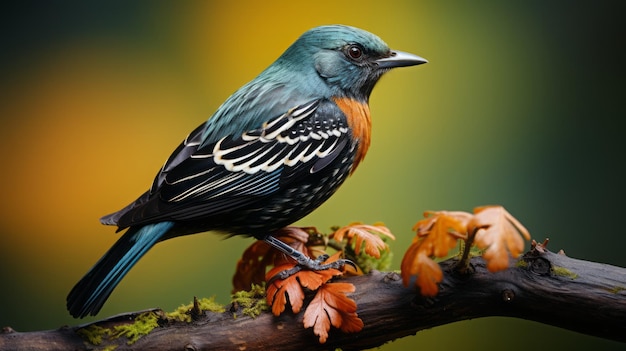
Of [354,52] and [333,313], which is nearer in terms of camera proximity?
[333,313]

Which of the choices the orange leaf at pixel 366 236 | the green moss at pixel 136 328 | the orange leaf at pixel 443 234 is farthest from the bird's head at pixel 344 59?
the green moss at pixel 136 328

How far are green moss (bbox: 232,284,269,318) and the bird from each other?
5.2 inches

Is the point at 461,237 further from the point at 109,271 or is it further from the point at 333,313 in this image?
the point at 109,271

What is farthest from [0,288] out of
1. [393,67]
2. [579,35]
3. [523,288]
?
[579,35]

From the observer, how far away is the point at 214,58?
8.88 ft

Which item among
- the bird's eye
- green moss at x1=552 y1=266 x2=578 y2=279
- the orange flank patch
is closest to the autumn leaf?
the orange flank patch

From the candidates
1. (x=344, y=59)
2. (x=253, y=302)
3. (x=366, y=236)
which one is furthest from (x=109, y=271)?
(x=344, y=59)

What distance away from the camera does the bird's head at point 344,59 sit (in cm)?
187

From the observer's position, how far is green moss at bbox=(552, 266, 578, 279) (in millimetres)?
1426

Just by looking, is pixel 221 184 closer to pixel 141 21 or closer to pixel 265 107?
pixel 265 107

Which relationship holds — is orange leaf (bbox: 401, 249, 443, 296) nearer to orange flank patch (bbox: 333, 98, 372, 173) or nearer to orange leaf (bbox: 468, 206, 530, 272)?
orange leaf (bbox: 468, 206, 530, 272)

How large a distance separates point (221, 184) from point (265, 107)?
0.85 feet

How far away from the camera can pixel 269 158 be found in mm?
1729

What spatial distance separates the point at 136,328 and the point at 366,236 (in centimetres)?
61
